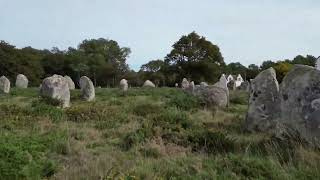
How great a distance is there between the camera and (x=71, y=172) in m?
7.52

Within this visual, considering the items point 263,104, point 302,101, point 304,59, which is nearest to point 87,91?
point 263,104

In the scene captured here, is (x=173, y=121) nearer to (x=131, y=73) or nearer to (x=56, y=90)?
(x=56, y=90)

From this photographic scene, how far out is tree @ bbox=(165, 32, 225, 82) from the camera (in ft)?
234

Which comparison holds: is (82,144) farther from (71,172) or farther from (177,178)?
(177,178)

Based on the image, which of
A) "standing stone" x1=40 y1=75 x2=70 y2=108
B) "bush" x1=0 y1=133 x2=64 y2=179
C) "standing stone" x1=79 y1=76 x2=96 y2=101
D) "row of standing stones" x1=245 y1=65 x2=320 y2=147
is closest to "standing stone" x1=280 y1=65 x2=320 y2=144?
"row of standing stones" x1=245 y1=65 x2=320 y2=147

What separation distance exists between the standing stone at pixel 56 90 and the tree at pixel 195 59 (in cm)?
4880

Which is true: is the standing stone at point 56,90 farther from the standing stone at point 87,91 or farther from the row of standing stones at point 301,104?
the row of standing stones at point 301,104

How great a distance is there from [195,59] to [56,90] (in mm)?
52259

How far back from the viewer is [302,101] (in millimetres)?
10328

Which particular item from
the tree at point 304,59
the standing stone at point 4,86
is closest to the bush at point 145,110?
the standing stone at point 4,86

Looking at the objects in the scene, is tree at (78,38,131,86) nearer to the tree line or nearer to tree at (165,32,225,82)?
the tree line

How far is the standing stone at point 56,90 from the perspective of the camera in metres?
21.8

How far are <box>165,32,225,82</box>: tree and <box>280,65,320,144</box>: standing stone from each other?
5945 centimetres

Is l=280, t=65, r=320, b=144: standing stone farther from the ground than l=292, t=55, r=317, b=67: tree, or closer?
closer
